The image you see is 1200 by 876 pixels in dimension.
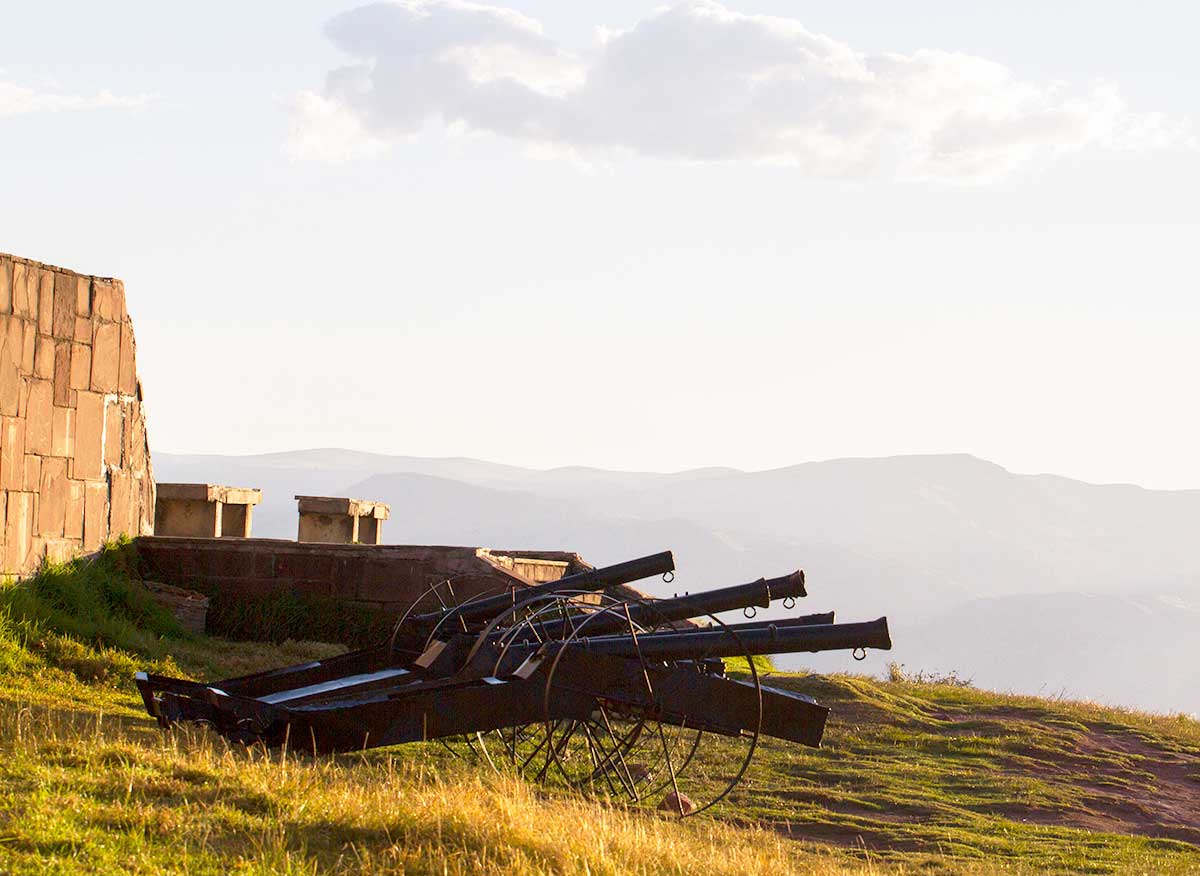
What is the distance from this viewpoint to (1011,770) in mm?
12586

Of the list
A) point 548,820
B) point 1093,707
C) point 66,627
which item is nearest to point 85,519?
point 66,627

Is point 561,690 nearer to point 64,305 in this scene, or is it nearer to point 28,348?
point 28,348

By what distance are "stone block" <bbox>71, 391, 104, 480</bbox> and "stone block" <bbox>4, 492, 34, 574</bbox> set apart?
2.54 ft

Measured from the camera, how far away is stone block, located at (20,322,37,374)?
12711 millimetres

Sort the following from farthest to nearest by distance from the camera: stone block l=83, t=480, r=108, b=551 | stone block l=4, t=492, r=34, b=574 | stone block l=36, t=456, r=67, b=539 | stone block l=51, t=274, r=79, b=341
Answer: stone block l=83, t=480, r=108, b=551 → stone block l=51, t=274, r=79, b=341 → stone block l=36, t=456, r=67, b=539 → stone block l=4, t=492, r=34, b=574

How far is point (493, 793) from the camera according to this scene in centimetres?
764

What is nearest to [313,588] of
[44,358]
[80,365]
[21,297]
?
[80,365]

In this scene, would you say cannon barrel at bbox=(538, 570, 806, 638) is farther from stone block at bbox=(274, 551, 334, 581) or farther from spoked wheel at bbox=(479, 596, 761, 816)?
stone block at bbox=(274, 551, 334, 581)

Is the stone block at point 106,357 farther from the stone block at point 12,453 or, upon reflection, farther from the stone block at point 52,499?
the stone block at point 12,453

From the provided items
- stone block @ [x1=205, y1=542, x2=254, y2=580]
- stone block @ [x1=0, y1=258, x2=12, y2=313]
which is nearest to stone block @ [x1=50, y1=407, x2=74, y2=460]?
stone block @ [x1=0, y1=258, x2=12, y2=313]

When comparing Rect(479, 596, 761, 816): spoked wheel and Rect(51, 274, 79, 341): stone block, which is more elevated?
Rect(51, 274, 79, 341): stone block

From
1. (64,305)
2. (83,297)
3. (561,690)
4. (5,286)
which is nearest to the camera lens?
(561,690)

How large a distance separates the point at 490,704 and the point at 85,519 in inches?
255

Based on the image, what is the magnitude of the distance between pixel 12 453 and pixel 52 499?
0.67m
